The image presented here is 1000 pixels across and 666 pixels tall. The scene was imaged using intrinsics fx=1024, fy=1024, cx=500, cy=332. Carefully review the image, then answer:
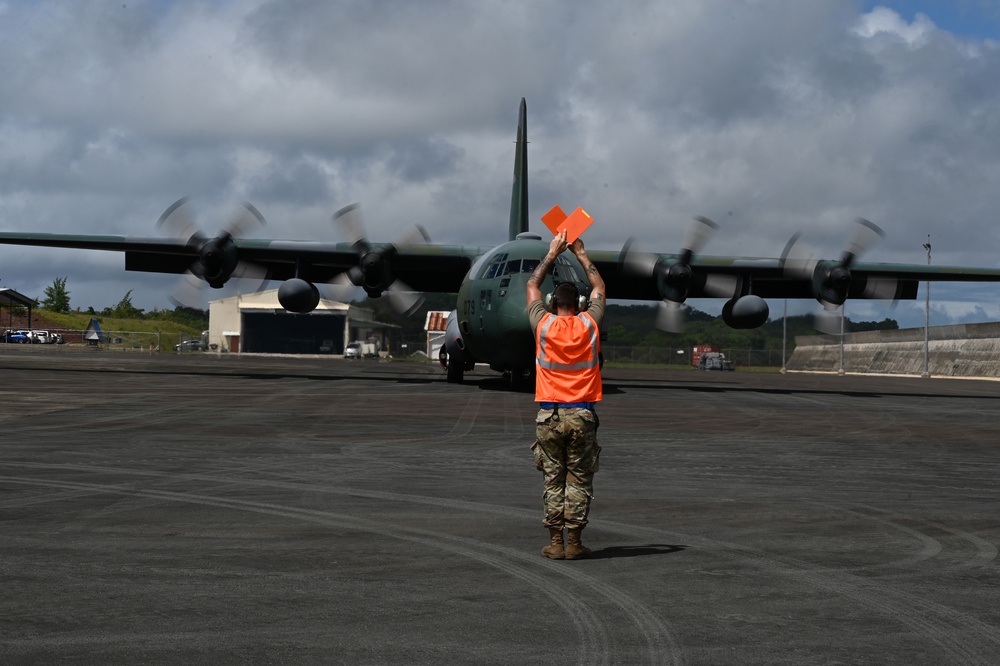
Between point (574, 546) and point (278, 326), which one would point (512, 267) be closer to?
point (574, 546)

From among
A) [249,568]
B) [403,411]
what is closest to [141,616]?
[249,568]

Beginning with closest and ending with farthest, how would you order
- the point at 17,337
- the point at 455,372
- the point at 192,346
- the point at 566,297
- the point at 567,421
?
the point at 567,421 < the point at 566,297 < the point at 455,372 < the point at 17,337 < the point at 192,346

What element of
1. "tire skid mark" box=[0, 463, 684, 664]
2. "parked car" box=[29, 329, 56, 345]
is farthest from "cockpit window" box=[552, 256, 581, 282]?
"parked car" box=[29, 329, 56, 345]

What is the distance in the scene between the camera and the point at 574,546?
7066 mm

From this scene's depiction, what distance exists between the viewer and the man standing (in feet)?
23.5

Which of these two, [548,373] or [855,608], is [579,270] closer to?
[548,373]

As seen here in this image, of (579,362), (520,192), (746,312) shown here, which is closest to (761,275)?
(746,312)

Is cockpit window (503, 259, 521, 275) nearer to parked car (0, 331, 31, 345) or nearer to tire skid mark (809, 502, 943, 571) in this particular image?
tire skid mark (809, 502, 943, 571)

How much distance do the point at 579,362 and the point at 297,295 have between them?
27285 mm

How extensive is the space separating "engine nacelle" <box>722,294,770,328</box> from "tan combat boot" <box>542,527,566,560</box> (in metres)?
28.9

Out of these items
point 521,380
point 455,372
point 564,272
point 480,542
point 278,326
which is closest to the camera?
point 480,542

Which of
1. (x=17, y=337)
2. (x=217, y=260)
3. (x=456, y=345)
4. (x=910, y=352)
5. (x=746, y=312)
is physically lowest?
(x=17, y=337)

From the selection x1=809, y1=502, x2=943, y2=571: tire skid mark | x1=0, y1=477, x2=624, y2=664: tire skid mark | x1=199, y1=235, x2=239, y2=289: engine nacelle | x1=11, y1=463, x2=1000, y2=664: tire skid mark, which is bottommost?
x1=0, y1=477, x2=624, y2=664: tire skid mark

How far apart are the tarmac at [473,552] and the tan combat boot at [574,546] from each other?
0.15 metres
